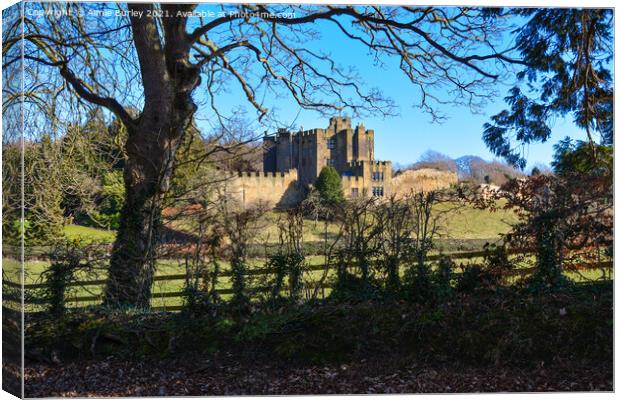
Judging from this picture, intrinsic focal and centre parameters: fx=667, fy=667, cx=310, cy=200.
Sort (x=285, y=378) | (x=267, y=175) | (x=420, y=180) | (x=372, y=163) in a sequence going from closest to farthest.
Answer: (x=285, y=378), (x=267, y=175), (x=372, y=163), (x=420, y=180)

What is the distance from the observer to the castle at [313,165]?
567cm

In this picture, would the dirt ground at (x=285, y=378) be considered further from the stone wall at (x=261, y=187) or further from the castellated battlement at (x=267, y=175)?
the castellated battlement at (x=267, y=175)

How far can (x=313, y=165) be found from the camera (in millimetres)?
5781

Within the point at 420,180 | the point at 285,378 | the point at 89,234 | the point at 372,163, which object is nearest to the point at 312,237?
the point at 372,163

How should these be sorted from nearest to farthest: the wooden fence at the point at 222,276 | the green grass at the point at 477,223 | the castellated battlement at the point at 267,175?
the castellated battlement at the point at 267,175 → the wooden fence at the point at 222,276 → the green grass at the point at 477,223

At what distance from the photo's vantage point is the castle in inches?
223

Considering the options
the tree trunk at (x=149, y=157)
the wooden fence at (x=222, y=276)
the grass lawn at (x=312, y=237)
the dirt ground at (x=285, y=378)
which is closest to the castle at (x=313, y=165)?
the grass lawn at (x=312, y=237)

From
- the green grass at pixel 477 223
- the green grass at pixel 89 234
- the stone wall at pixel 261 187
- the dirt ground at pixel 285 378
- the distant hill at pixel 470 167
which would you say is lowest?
the dirt ground at pixel 285 378

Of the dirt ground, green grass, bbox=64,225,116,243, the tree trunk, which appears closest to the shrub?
the tree trunk

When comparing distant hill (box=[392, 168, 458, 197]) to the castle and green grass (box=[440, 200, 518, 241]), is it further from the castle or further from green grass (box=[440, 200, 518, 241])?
green grass (box=[440, 200, 518, 241])

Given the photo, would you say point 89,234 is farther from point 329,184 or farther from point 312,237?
point 329,184

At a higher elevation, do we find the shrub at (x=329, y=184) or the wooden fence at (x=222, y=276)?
the shrub at (x=329, y=184)

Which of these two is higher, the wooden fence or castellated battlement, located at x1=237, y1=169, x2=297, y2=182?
castellated battlement, located at x1=237, y1=169, x2=297, y2=182

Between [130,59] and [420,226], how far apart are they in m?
2.93
